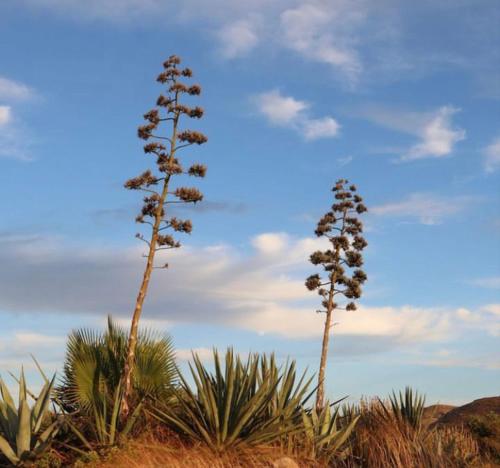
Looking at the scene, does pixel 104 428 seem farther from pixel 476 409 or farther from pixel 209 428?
pixel 476 409

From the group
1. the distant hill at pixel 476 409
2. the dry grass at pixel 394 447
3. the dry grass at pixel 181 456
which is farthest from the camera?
the distant hill at pixel 476 409

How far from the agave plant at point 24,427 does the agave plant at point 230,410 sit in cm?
212

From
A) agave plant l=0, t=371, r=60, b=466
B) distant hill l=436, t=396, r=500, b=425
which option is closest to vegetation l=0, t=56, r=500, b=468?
agave plant l=0, t=371, r=60, b=466

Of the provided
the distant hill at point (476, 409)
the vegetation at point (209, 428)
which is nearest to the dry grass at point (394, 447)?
the vegetation at point (209, 428)

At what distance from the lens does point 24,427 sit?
12766 millimetres

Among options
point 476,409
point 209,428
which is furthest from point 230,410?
point 476,409

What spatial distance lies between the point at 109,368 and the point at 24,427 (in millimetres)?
7509

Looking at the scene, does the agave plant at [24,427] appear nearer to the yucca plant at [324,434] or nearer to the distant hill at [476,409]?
the yucca plant at [324,434]

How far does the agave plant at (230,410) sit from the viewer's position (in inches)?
519

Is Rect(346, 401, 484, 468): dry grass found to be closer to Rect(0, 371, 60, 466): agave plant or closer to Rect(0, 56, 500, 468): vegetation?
Rect(0, 56, 500, 468): vegetation

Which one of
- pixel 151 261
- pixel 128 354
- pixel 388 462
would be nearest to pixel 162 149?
pixel 151 261

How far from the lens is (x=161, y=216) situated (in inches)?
850

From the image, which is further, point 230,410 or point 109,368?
point 109,368

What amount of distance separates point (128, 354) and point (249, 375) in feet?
20.2
